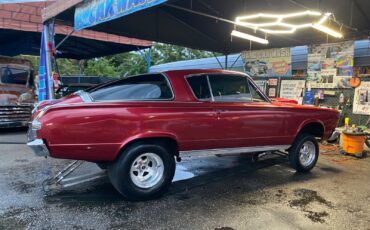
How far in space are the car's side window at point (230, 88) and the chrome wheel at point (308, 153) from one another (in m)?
1.66

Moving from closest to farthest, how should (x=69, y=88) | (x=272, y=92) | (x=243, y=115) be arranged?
(x=243, y=115), (x=69, y=88), (x=272, y=92)

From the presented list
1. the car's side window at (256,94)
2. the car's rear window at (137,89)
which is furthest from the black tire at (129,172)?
the car's side window at (256,94)

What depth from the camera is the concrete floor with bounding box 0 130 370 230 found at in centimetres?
380

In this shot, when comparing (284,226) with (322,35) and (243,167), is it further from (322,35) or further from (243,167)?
(322,35)

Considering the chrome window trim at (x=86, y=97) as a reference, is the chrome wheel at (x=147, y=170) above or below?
below

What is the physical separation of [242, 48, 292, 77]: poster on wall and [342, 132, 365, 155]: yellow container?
407cm

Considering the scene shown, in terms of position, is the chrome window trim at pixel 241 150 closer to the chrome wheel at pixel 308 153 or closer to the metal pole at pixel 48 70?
the chrome wheel at pixel 308 153

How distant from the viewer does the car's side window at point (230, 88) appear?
17.0 feet

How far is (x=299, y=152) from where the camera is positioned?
20.1 feet

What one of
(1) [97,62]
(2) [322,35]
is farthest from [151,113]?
(1) [97,62]

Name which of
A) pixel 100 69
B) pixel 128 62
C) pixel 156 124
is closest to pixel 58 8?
pixel 156 124

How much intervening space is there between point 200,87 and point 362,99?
6.44 metres

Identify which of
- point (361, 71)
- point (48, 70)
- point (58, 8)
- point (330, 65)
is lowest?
point (48, 70)

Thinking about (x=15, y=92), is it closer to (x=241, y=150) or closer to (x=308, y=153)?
(x=241, y=150)
